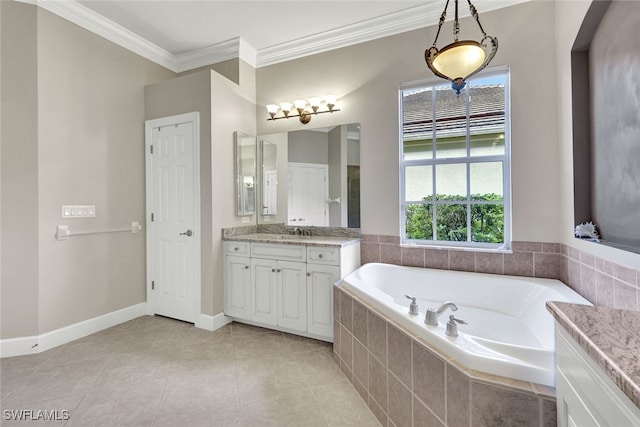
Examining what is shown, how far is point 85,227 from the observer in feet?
8.45

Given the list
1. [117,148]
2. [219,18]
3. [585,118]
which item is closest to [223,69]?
[219,18]

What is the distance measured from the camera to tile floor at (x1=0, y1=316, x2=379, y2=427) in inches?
62.3

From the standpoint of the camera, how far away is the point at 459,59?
1510 mm

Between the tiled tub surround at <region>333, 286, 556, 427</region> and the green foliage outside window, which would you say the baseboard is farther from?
the green foliage outside window

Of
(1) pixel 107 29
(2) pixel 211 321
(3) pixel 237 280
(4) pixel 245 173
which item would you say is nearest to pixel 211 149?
(4) pixel 245 173

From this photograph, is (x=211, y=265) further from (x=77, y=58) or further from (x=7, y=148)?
(x=77, y=58)

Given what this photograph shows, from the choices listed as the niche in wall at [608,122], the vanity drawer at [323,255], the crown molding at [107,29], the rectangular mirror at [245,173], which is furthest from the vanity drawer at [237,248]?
the niche in wall at [608,122]

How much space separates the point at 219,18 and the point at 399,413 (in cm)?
340

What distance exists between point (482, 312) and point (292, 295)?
1.52 m

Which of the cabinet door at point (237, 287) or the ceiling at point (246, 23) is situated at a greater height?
the ceiling at point (246, 23)

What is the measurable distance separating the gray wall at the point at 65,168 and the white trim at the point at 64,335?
52mm

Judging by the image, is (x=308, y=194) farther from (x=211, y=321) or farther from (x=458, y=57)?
(x=458, y=57)

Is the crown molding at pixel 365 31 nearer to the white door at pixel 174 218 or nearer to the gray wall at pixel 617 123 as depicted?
the gray wall at pixel 617 123

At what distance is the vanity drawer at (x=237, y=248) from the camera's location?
8.92 feet
